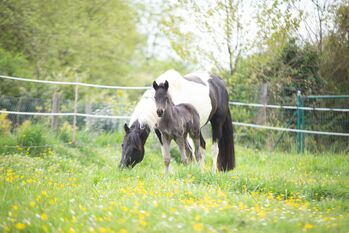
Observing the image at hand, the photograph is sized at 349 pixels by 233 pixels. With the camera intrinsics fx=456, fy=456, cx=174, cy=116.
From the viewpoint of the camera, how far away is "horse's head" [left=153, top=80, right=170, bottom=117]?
281 inches

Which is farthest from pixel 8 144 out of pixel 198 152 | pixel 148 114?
pixel 198 152

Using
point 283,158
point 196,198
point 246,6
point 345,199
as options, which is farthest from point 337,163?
point 246,6

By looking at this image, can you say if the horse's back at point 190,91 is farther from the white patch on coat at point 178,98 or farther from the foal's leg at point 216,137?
the foal's leg at point 216,137

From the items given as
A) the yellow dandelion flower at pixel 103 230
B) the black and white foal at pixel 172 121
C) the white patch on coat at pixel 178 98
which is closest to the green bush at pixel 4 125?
the white patch on coat at pixel 178 98

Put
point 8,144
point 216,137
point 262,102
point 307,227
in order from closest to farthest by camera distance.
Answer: point 307,227
point 216,137
point 8,144
point 262,102

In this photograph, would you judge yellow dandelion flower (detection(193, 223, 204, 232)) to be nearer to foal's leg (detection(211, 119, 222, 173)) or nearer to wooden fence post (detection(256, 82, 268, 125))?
foal's leg (detection(211, 119, 222, 173))

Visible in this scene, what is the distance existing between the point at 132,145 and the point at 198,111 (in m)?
1.36

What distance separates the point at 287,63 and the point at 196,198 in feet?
30.6

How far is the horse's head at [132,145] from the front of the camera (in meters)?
8.30

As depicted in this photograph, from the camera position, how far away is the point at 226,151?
9.34m

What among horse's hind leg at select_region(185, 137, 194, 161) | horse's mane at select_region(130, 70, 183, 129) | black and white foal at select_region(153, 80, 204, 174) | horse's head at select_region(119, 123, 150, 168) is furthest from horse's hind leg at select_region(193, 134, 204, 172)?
→ horse's head at select_region(119, 123, 150, 168)

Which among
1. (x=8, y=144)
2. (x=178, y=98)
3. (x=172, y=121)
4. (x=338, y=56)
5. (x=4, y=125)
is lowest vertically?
(x=8, y=144)

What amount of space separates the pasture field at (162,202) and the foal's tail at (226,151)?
1.07 m

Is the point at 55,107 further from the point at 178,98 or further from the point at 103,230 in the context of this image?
the point at 103,230
